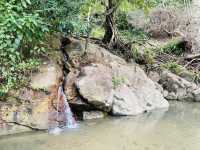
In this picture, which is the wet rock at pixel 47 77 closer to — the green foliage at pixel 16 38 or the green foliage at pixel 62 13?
the green foliage at pixel 16 38

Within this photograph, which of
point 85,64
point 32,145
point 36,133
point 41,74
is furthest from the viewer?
point 85,64

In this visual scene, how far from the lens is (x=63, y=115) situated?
675 cm

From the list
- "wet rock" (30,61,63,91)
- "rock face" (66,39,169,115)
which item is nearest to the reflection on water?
"rock face" (66,39,169,115)

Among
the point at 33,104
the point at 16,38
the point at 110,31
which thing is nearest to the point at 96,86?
the point at 33,104

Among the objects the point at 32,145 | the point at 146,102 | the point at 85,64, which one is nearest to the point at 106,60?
the point at 85,64

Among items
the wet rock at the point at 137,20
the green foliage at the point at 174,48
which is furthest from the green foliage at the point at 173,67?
the wet rock at the point at 137,20

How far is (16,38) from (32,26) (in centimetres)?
31

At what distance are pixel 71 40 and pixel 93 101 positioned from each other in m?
1.49

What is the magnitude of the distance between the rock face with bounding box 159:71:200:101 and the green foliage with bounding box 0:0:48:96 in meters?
3.01

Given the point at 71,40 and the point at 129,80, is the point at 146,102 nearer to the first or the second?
the point at 129,80

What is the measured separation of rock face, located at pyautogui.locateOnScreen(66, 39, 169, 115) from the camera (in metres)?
7.06

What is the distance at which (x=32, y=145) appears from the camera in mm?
5684

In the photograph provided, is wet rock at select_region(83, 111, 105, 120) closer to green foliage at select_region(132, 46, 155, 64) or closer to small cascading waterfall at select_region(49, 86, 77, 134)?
small cascading waterfall at select_region(49, 86, 77, 134)

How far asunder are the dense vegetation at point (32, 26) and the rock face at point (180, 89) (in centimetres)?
165
